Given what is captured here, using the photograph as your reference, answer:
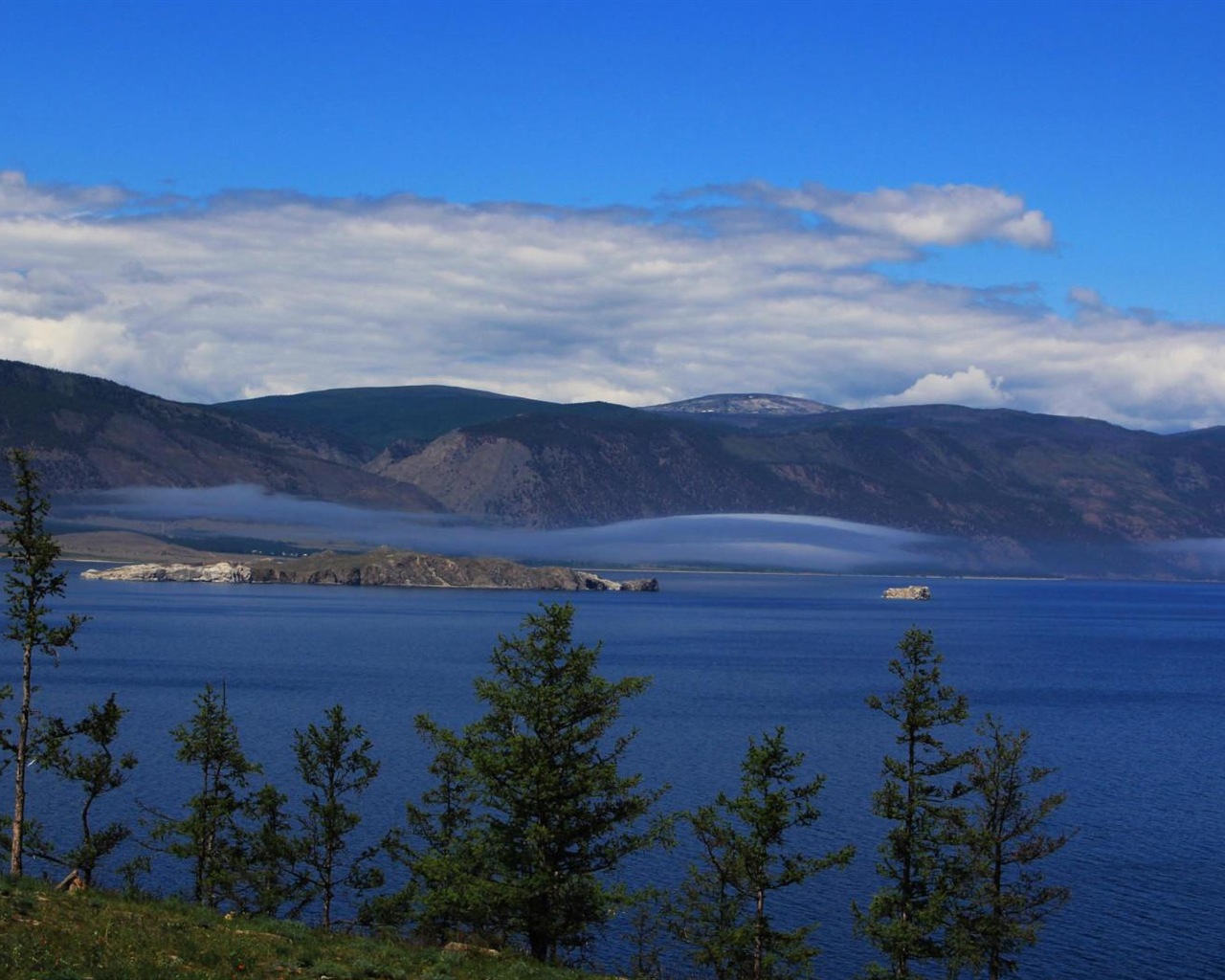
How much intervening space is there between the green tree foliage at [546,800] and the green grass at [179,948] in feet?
16.6

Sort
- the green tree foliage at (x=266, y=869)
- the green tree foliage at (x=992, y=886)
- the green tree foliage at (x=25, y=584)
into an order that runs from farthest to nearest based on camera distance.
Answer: the green tree foliage at (x=266, y=869) → the green tree foliage at (x=992, y=886) → the green tree foliage at (x=25, y=584)

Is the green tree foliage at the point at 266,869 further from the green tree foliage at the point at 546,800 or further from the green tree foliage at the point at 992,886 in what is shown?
the green tree foliage at the point at 992,886

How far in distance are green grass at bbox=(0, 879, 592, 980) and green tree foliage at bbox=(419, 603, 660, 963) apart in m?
5.06

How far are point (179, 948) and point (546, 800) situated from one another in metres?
14.3

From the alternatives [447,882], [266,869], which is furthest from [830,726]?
[447,882]

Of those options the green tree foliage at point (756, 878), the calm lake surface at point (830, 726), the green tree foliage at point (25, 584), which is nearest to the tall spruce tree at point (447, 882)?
the green tree foliage at point (756, 878)

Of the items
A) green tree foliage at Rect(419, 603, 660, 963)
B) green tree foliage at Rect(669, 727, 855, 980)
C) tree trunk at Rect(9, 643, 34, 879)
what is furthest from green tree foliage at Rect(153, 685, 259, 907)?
green tree foliage at Rect(669, 727, 855, 980)

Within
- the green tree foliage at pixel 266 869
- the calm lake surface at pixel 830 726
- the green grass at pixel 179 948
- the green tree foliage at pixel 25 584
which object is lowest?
the calm lake surface at pixel 830 726

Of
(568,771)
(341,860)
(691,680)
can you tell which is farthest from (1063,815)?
(691,680)

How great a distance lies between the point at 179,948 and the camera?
2688 centimetres

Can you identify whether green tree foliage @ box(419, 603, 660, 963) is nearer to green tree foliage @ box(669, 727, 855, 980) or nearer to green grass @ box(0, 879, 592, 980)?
green tree foliage @ box(669, 727, 855, 980)

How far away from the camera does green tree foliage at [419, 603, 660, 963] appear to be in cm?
3922

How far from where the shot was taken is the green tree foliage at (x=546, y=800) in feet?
129

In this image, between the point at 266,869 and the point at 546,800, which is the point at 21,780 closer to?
the point at 266,869
